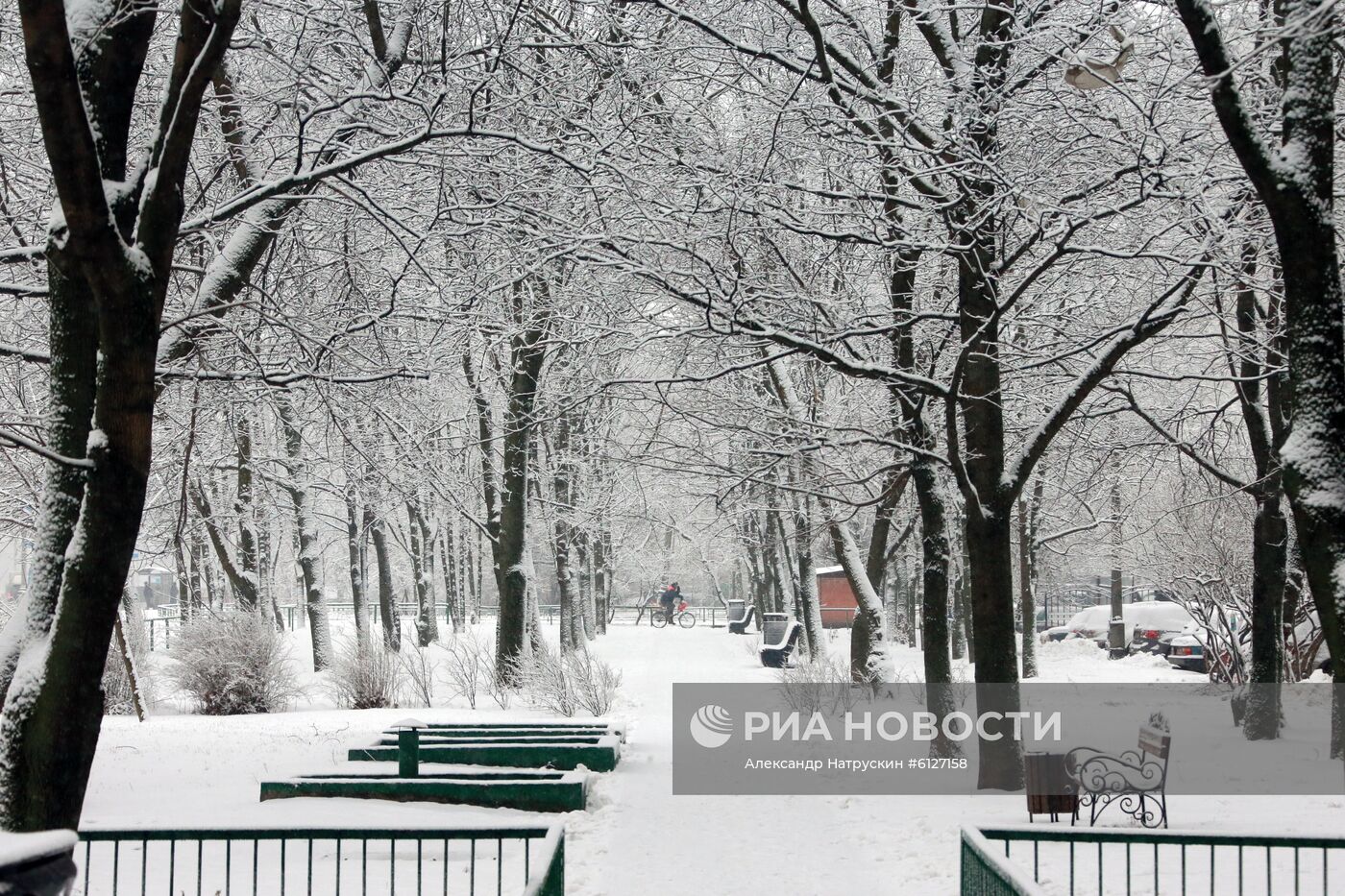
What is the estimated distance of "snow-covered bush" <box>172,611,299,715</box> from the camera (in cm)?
1775

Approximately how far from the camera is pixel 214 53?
18.1ft

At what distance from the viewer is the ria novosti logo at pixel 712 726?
1567 centimetres

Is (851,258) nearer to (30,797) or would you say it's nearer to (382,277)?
(382,277)

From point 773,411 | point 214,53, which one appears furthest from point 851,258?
point 214,53

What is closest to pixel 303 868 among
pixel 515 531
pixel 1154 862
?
pixel 1154 862

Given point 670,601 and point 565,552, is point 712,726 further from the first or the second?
point 670,601

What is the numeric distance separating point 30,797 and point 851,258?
9804mm

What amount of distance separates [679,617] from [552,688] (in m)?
36.3

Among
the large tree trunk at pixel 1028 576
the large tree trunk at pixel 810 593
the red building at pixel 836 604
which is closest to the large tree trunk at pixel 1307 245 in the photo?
the large tree trunk at pixel 810 593

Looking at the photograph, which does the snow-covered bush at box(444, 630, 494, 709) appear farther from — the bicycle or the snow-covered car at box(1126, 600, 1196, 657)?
the bicycle

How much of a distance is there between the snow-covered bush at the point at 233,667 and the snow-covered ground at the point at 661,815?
2.38m

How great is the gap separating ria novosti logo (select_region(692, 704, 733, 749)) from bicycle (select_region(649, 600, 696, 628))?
114 ft

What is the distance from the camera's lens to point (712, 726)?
645 inches

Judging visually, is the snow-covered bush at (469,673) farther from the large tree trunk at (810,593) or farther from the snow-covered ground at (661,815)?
the large tree trunk at (810,593)
